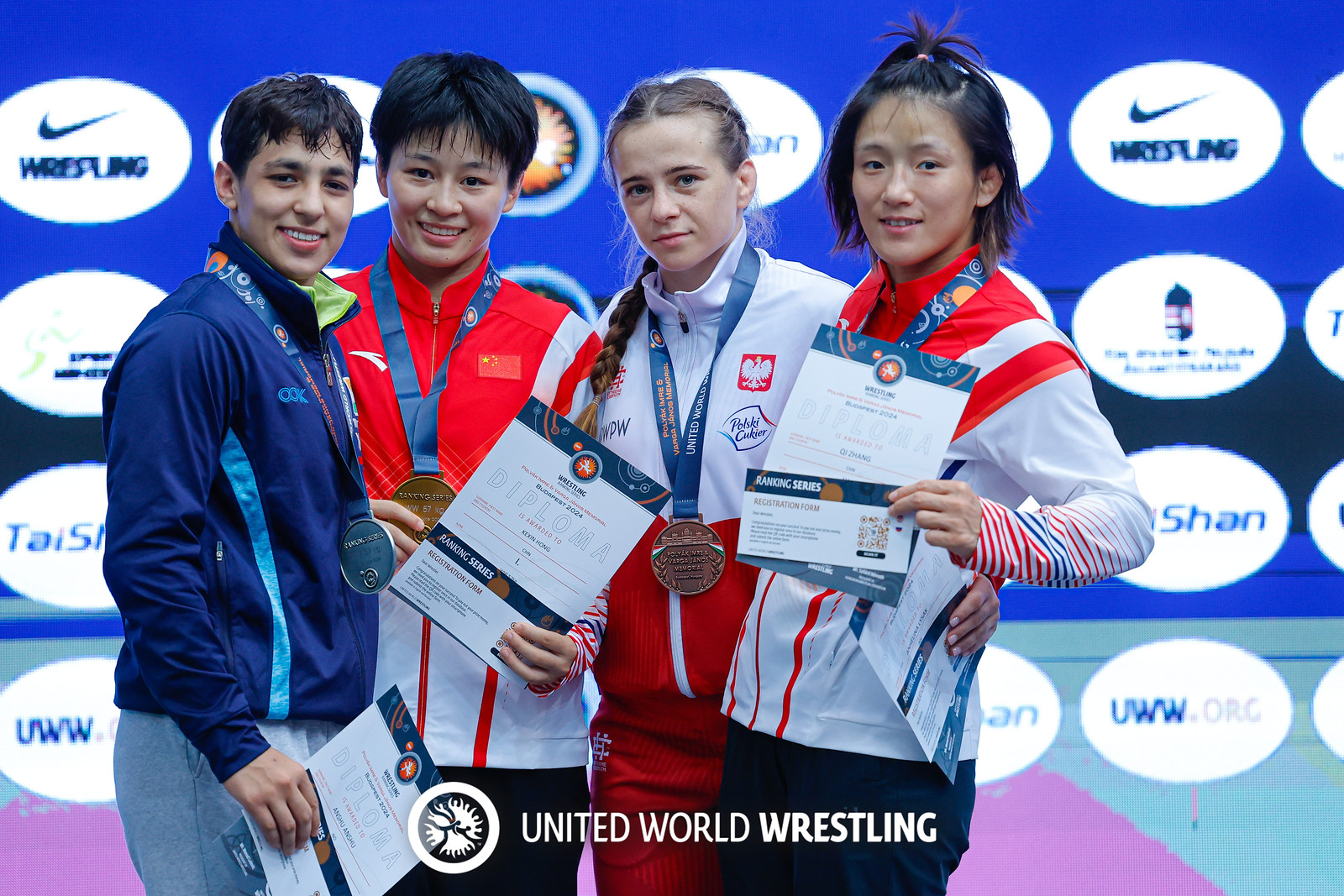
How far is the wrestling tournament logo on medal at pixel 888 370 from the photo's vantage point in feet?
4.42

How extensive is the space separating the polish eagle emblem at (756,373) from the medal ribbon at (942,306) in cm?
26

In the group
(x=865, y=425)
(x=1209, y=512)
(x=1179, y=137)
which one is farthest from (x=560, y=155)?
(x=1209, y=512)

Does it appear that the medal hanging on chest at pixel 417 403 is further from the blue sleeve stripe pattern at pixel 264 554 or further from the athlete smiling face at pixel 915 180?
the athlete smiling face at pixel 915 180

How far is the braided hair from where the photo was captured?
5.86 ft

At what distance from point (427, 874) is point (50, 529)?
85.6 inches

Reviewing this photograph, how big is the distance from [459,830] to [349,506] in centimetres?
57

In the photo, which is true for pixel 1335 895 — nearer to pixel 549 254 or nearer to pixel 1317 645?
pixel 1317 645

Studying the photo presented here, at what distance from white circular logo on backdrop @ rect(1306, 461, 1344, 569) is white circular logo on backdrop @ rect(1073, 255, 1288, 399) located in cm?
41

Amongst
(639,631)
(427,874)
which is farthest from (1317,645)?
(427,874)

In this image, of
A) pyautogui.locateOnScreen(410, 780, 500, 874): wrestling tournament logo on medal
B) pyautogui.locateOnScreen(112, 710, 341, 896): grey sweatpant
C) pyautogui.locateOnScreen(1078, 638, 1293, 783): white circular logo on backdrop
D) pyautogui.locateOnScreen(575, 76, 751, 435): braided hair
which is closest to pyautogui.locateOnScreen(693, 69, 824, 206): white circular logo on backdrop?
pyautogui.locateOnScreen(575, 76, 751, 435): braided hair

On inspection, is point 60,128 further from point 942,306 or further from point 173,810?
point 942,306

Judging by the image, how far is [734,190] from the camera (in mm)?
1839

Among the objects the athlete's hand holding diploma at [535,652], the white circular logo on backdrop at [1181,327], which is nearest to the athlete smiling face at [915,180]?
the athlete's hand holding diploma at [535,652]

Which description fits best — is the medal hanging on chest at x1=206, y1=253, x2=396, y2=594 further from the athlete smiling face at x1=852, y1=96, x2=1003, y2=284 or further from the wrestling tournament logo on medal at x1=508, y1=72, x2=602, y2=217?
the wrestling tournament logo on medal at x1=508, y1=72, x2=602, y2=217
